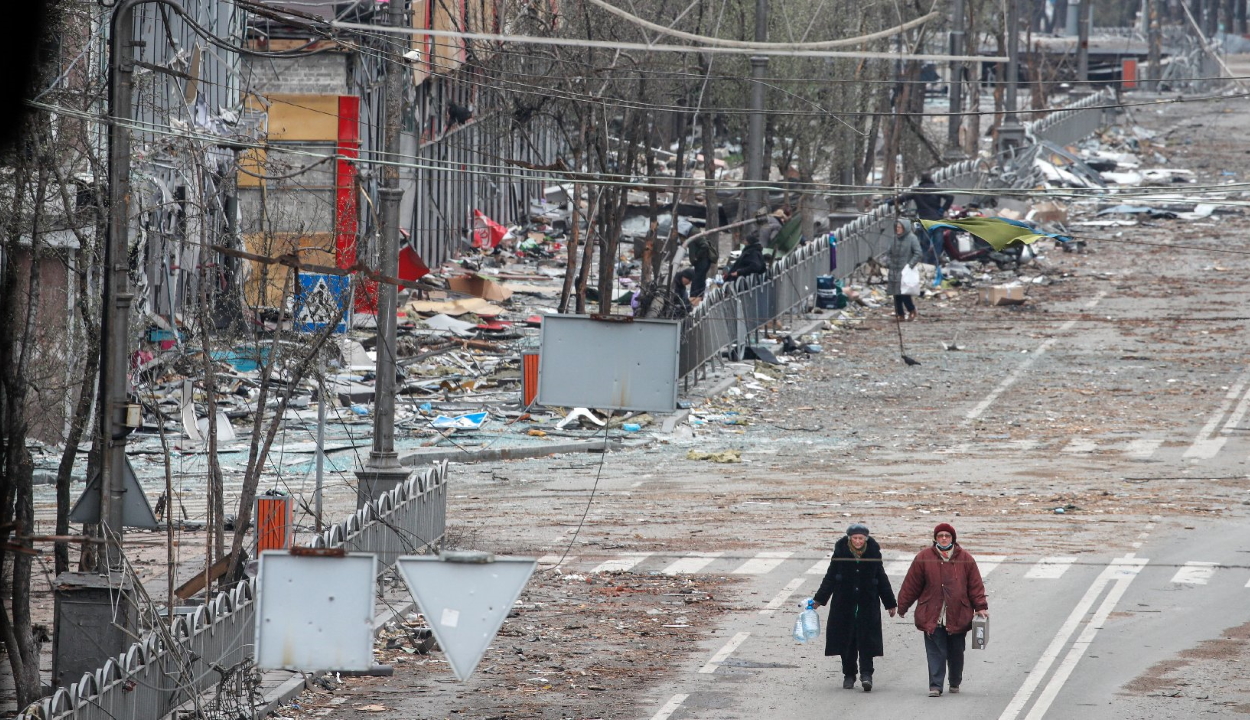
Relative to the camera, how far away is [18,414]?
11586 millimetres

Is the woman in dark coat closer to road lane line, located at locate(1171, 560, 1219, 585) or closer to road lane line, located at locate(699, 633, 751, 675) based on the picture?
road lane line, located at locate(699, 633, 751, 675)

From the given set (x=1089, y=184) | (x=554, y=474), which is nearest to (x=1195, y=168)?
(x=1089, y=184)

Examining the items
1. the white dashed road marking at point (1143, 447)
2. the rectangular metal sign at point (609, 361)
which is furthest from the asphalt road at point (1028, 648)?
the white dashed road marking at point (1143, 447)

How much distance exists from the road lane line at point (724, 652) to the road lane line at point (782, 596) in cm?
79

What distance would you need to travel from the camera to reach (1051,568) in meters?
17.1

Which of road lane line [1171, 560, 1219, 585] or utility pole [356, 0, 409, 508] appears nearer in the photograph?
utility pole [356, 0, 409, 508]

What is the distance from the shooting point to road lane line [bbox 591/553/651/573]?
17219 millimetres

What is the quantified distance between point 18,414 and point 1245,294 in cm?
3004

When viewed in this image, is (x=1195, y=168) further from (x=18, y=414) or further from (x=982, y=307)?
(x=18, y=414)

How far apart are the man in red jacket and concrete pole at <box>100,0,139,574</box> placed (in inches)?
234

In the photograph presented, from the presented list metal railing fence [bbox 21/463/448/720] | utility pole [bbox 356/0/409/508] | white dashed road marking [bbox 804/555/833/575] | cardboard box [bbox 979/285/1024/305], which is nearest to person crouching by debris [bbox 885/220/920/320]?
cardboard box [bbox 979/285/1024/305]

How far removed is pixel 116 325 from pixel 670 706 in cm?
490

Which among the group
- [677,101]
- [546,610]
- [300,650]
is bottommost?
[546,610]

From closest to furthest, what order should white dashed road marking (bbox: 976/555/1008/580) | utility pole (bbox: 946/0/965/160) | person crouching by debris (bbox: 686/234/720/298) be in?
1. white dashed road marking (bbox: 976/555/1008/580)
2. person crouching by debris (bbox: 686/234/720/298)
3. utility pole (bbox: 946/0/965/160)
